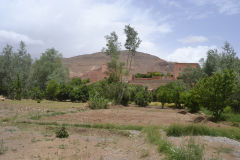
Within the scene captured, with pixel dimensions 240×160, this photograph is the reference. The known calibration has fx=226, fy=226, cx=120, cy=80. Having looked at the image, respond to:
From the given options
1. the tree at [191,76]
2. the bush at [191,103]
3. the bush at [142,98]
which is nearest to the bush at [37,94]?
the bush at [142,98]

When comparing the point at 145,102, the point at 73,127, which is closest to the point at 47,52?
the point at 145,102

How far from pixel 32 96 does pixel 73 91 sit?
21.0 feet

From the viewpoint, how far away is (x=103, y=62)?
124 meters

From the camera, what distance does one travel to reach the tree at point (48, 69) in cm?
4188

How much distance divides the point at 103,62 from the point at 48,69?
82190 mm

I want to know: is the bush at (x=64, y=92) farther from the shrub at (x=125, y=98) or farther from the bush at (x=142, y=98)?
A: the bush at (x=142, y=98)

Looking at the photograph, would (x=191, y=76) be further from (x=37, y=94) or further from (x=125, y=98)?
(x=37, y=94)

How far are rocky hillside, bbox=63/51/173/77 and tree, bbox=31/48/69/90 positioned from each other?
62.3 meters

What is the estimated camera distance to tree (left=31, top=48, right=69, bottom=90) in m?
41.9

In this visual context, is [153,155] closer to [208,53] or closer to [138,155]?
[138,155]

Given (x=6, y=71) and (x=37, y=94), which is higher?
(x=6, y=71)

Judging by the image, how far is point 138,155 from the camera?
6.57 meters

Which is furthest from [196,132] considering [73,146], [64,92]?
[64,92]

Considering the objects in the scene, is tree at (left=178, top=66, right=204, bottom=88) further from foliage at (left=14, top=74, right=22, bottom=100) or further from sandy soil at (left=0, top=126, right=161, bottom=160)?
sandy soil at (left=0, top=126, right=161, bottom=160)
